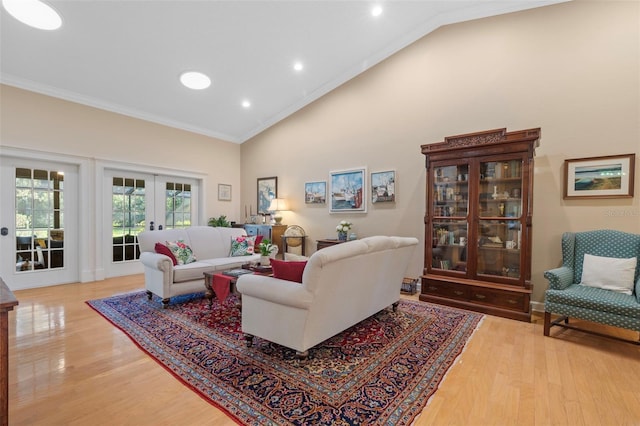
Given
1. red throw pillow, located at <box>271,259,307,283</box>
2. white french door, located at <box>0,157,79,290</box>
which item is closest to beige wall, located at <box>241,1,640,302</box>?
red throw pillow, located at <box>271,259,307,283</box>

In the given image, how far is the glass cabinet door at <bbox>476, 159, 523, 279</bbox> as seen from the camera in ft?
11.6

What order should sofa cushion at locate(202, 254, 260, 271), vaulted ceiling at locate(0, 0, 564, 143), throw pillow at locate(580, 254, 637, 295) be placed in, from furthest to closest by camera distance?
sofa cushion at locate(202, 254, 260, 271) → vaulted ceiling at locate(0, 0, 564, 143) → throw pillow at locate(580, 254, 637, 295)

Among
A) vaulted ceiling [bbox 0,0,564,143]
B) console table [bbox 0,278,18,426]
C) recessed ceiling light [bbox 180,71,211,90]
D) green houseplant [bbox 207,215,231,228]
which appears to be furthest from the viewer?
green houseplant [bbox 207,215,231,228]

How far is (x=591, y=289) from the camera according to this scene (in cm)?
299

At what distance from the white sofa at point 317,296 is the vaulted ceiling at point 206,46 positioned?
10.3 feet

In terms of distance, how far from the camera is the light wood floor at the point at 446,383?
1.74 meters

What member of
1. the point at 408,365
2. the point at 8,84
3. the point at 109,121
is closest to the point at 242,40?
the point at 109,121

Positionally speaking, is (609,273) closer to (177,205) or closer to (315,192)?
(315,192)

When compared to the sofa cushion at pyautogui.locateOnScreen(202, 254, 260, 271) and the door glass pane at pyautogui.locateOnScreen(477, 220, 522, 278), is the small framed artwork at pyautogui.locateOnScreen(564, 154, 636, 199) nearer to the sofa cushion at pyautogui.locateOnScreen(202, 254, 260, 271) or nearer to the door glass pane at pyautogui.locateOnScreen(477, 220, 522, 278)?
the door glass pane at pyautogui.locateOnScreen(477, 220, 522, 278)

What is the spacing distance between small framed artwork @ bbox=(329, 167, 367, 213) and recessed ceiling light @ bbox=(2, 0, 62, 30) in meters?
4.17

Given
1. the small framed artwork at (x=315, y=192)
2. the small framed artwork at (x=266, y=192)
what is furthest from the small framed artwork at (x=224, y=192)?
the small framed artwork at (x=315, y=192)

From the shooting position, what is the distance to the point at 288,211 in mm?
6281

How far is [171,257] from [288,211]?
2792 millimetres

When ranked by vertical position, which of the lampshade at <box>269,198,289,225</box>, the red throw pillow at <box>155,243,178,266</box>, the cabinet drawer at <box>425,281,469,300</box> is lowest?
the cabinet drawer at <box>425,281,469,300</box>
